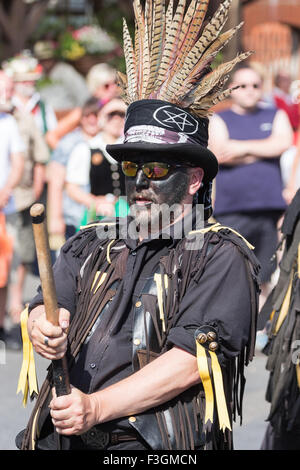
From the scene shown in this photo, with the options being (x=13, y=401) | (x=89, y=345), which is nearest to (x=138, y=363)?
(x=89, y=345)

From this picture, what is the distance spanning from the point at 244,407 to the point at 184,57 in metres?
3.25

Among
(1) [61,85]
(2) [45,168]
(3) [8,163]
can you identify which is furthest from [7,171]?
(1) [61,85]

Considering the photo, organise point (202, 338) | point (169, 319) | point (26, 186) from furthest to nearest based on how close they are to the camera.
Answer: point (26, 186), point (169, 319), point (202, 338)

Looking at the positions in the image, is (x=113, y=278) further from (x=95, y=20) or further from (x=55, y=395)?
(x=95, y=20)

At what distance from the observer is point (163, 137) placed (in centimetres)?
309

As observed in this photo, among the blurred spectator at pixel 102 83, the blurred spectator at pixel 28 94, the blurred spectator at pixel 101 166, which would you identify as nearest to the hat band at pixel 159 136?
the blurred spectator at pixel 101 166

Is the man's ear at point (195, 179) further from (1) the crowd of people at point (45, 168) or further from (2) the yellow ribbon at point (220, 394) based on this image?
(1) the crowd of people at point (45, 168)

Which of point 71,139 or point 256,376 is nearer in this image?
point 256,376

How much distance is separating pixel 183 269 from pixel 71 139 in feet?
16.2

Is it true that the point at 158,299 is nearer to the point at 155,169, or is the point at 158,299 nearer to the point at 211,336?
the point at 211,336

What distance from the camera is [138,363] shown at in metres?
2.97

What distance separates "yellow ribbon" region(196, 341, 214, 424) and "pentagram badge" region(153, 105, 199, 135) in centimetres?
72

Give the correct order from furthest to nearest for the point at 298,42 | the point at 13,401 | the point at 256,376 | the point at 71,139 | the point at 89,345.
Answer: the point at 298,42 → the point at 71,139 → the point at 256,376 → the point at 13,401 → the point at 89,345

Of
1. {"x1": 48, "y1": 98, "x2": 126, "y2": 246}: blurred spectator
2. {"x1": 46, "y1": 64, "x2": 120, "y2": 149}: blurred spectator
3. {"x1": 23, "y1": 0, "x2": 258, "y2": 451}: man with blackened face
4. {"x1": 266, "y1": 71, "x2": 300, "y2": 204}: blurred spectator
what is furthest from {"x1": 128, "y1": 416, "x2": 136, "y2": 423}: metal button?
{"x1": 46, "y1": 64, "x2": 120, "y2": 149}: blurred spectator
